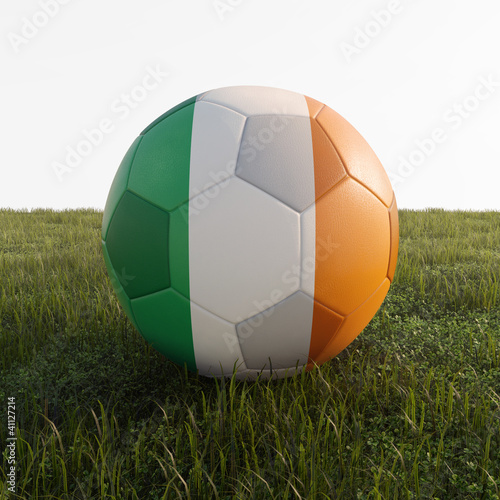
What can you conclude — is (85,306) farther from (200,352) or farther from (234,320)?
(234,320)

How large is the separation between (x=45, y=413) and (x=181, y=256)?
95 cm

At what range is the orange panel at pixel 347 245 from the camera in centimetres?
204

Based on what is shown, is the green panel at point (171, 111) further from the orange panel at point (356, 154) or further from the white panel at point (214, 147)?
the orange panel at point (356, 154)

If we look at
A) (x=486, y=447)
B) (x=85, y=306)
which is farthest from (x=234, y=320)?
(x=85, y=306)

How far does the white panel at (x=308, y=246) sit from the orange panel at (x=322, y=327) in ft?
0.43

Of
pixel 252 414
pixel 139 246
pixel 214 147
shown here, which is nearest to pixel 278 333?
pixel 252 414

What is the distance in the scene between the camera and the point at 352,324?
2303mm

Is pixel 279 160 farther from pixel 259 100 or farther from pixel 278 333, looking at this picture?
pixel 278 333

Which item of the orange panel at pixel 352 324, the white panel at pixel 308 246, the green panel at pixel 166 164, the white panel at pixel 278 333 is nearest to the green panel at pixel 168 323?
the white panel at pixel 278 333

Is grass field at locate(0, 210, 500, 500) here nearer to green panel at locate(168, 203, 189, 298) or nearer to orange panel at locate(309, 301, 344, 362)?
orange panel at locate(309, 301, 344, 362)

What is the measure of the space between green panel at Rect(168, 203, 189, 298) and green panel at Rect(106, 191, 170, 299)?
3cm

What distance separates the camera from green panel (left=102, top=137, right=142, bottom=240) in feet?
7.54

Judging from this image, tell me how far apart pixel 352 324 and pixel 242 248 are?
0.76 meters

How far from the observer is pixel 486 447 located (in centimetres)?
183
